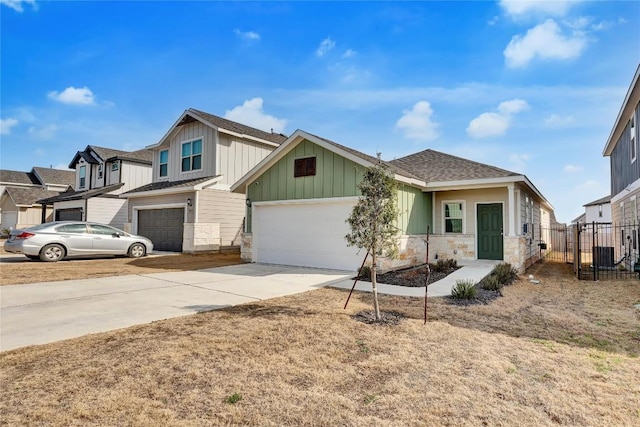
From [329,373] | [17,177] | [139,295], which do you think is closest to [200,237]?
[139,295]

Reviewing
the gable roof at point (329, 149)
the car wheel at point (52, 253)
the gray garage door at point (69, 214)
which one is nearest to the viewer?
the gable roof at point (329, 149)

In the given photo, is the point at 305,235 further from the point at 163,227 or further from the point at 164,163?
the point at 164,163

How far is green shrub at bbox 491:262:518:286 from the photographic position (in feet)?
30.7

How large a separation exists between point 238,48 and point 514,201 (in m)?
11.3

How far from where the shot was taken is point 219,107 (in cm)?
1981

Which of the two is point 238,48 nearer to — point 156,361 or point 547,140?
point 156,361

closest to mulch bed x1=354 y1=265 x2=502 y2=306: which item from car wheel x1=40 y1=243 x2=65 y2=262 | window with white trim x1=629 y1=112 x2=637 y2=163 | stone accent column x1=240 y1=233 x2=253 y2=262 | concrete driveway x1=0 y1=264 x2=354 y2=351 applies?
concrete driveway x1=0 y1=264 x2=354 y2=351

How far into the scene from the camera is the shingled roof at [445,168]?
11.8 metres

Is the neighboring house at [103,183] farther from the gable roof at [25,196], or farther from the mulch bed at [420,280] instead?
the mulch bed at [420,280]

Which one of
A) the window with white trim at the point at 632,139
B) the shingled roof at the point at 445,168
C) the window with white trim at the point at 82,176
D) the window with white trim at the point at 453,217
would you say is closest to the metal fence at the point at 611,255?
the window with white trim at the point at 632,139

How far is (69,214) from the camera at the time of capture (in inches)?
895

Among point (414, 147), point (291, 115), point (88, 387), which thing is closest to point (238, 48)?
point (291, 115)

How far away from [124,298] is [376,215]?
5393 mm

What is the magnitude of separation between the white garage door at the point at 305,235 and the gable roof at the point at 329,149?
134cm
